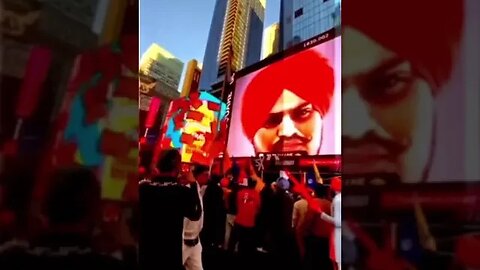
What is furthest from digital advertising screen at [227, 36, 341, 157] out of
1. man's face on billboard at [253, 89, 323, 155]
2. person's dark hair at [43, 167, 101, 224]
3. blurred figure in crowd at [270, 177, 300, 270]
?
person's dark hair at [43, 167, 101, 224]

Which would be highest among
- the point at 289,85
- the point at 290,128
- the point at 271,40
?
the point at 271,40

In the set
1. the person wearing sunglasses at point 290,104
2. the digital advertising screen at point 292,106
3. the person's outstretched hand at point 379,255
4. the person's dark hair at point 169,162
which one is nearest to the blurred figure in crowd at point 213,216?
the digital advertising screen at point 292,106

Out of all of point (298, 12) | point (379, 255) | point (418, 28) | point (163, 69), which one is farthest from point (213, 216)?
point (418, 28)

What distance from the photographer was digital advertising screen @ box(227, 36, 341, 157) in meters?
2.41

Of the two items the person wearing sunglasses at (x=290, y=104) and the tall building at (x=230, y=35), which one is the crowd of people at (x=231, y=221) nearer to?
the person wearing sunglasses at (x=290, y=104)

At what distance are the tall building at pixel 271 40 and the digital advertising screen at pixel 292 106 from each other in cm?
15

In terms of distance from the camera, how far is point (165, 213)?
2273mm

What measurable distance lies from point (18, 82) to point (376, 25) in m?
1.09

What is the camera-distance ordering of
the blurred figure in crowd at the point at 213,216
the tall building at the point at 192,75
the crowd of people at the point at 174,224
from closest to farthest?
1. the crowd of people at the point at 174,224
2. the blurred figure in crowd at the point at 213,216
3. the tall building at the point at 192,75

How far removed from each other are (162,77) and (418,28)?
2.68 metres

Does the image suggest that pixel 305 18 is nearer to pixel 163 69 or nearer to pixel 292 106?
pixel 292 106

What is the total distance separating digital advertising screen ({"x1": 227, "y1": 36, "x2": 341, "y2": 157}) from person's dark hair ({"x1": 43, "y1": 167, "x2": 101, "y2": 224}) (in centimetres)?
129

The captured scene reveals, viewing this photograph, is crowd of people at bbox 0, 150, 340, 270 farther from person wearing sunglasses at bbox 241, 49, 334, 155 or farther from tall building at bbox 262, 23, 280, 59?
tall building at bbox 262, 23, 280, 59

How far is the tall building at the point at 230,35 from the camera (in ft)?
11.0
